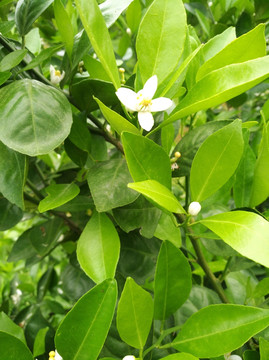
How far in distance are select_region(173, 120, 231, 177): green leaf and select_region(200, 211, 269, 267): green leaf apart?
0.11m

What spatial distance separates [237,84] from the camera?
0.40 meters

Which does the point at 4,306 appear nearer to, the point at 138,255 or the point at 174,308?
the point at 138,255

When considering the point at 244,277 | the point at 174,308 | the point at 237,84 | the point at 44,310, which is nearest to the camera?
the point at 237,84

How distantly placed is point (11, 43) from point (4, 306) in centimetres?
53

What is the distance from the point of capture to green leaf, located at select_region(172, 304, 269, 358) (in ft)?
1.34

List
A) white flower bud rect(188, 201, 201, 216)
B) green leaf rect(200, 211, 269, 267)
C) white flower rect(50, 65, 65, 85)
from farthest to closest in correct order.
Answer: white flower rect(50, 65, 65, 85) → white flower bud rect(188, 201, 201, 216) → green leaf rect(200, 211, 269, 267)

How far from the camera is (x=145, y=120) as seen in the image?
460 mm

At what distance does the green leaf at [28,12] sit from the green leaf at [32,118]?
112 millimetres

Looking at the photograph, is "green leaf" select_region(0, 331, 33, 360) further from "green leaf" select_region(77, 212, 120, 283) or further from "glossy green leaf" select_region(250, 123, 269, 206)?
"glossy green leaf" select_region(250, 123, 269, 206)

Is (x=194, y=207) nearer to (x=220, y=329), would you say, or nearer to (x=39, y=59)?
(x=220, y=329)

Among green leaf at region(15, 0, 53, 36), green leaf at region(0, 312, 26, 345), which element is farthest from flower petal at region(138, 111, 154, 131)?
green leaf at region(0, 312, 26, 345)

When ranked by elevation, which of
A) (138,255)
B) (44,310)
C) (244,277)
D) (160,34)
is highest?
(160,34)

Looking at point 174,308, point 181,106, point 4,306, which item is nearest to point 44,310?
point 4,306

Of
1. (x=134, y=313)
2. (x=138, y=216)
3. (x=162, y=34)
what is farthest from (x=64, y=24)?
(x=134, y=313)
